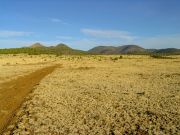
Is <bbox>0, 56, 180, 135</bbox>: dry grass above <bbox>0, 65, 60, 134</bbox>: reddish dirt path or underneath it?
above

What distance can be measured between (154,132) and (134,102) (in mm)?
5995

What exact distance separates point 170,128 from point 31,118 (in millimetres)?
6818

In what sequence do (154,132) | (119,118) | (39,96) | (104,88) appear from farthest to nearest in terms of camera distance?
1. (104,88)
2. (39,96)
3. (119,118)
4. (154,132)

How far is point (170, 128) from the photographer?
1333 cm

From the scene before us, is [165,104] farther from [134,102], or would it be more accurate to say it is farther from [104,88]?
[104,88]

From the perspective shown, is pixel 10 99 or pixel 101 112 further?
pixel 10 99

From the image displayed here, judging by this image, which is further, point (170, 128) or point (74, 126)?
point (74, 126)

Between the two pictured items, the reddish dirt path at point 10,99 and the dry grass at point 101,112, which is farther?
the reddish dirt path at point 10,99

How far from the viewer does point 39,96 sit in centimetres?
2192

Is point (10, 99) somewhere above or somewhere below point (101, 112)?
below

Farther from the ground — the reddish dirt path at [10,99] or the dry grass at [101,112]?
the dry grass at [101,112]

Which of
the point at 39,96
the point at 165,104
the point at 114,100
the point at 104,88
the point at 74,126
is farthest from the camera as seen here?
the point at 104,88

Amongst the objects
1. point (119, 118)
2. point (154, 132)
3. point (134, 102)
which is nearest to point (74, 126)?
point (119, 118)

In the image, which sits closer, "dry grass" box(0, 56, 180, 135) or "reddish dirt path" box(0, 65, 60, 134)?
"dry grass" box(0, 56, 180, 135)
